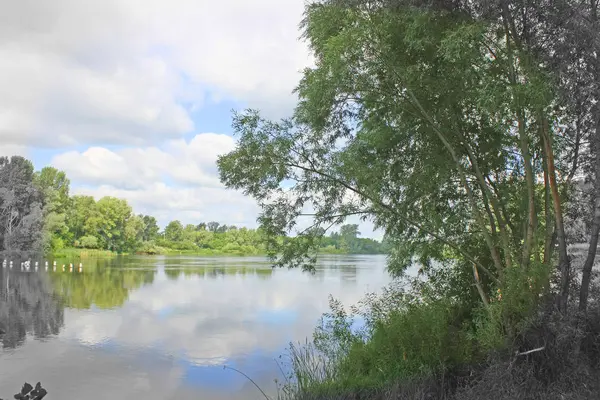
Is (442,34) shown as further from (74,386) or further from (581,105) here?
(74,386)

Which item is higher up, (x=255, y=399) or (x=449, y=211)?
(x=449, y=211)

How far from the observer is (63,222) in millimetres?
46750

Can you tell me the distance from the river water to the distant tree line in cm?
1261

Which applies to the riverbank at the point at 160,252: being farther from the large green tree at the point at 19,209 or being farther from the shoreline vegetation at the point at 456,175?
the shoreline vegetation at the point at 456,175

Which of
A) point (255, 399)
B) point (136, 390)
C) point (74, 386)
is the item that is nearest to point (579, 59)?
point (255, 399)

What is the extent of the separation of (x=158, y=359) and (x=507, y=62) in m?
9.49

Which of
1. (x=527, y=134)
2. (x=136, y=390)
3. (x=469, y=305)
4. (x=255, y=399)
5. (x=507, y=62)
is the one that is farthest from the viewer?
(x=136, y=390)

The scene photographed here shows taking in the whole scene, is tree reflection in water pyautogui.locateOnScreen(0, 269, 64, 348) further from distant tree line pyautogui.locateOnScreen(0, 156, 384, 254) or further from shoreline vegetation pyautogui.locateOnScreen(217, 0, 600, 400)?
distant tree line pyautogui.locateOnScreen(0, 156, 384, 254)

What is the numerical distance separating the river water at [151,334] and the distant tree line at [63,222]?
12609mm

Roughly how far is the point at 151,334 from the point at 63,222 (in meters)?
37.4

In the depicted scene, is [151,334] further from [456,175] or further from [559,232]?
[559,232]

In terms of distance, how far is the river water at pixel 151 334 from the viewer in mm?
9445

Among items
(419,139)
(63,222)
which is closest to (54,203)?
(63,222)

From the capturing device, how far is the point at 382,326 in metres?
6.26
